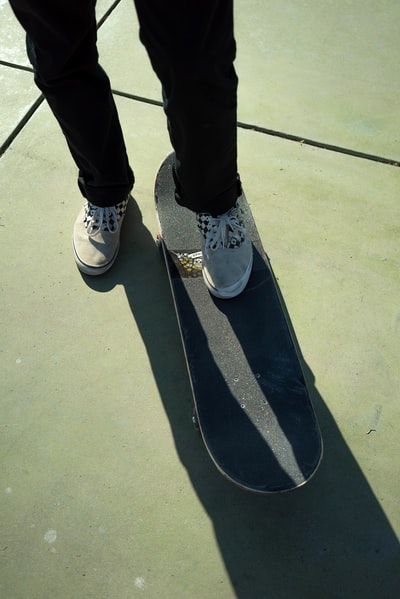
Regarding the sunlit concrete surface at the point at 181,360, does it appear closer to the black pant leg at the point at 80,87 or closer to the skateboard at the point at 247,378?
the skateboard at the point at 247,378

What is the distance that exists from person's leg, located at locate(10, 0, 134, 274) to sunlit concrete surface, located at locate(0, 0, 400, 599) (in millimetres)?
105

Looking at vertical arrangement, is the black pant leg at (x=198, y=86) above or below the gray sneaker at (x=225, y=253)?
above

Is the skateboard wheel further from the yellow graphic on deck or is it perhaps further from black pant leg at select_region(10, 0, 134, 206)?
black pant leg at select_region(10, 0, 134, 206)

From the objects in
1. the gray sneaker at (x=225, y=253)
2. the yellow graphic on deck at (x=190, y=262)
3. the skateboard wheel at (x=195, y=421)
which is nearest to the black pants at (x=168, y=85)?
the gray sneaker at (x=225, y=253)

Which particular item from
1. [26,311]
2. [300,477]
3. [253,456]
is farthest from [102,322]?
[300,477]

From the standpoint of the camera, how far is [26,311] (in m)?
1.71

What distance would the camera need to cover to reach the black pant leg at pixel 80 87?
1.18 metres

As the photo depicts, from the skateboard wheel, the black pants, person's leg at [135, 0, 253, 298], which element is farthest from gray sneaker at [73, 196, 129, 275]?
the skateboard wheel

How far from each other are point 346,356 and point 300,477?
1.56 feet

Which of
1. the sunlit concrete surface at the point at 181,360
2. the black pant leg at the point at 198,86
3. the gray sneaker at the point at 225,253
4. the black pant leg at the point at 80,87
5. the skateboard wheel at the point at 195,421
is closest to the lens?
the black pant leg at the point at 198,86

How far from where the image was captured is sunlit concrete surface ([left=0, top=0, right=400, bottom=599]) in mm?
1310

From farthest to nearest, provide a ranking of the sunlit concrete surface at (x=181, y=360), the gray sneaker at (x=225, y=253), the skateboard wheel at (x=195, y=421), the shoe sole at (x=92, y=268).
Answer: the shoe sole at (x=92, y=268)
the gray sneaker at (x=225, y=253)
the skateboard wheel at (x=195, y=421)
the sunlit concrete surface at (x=181, y=360)

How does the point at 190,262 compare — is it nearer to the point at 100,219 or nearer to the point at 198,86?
the point at 100,219

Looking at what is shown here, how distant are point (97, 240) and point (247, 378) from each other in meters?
0.75
